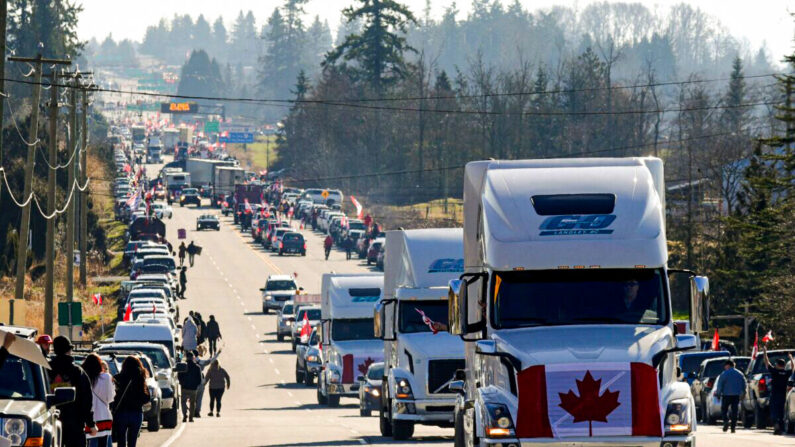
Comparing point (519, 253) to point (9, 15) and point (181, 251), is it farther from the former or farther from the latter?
point (9, 15)

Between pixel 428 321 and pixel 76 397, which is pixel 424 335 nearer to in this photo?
pixel 428 321

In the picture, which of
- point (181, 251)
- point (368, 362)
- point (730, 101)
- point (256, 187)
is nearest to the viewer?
point (368, 362)

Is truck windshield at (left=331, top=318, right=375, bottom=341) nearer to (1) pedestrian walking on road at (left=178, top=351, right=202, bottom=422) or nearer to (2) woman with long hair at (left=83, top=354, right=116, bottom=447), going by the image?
(1) pedestrian walking on road at (left=178, top=351, right=202, bottom=422)

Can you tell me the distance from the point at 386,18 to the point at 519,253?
136721 mm

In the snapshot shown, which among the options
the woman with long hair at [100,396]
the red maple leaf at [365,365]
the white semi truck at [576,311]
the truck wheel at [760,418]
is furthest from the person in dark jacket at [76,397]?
the red maple leaf at [365,365]

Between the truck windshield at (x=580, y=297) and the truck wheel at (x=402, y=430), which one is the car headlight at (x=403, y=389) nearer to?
the truck wheel at (x=402, y=430)

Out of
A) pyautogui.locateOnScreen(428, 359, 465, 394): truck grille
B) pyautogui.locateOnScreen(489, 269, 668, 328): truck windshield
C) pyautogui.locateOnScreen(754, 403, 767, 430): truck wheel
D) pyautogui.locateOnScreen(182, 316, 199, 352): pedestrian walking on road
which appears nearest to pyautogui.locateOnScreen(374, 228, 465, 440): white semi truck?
pyautogui.locateOnScreen(428, 359, 465, 394): truck grille

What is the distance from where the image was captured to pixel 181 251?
87.8 metres

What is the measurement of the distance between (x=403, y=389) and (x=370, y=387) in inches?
323

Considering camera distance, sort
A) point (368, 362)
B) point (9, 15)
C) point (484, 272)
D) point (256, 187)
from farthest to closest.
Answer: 1. point (9, 15)
2. point (256, 187)
3. point (368, 362)
4. point (484, 272)

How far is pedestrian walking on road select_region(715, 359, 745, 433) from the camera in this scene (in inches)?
1281

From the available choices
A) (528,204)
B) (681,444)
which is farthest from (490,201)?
(681,444)

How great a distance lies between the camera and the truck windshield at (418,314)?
25.7 meters

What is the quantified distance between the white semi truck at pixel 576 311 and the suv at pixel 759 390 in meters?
16.8
